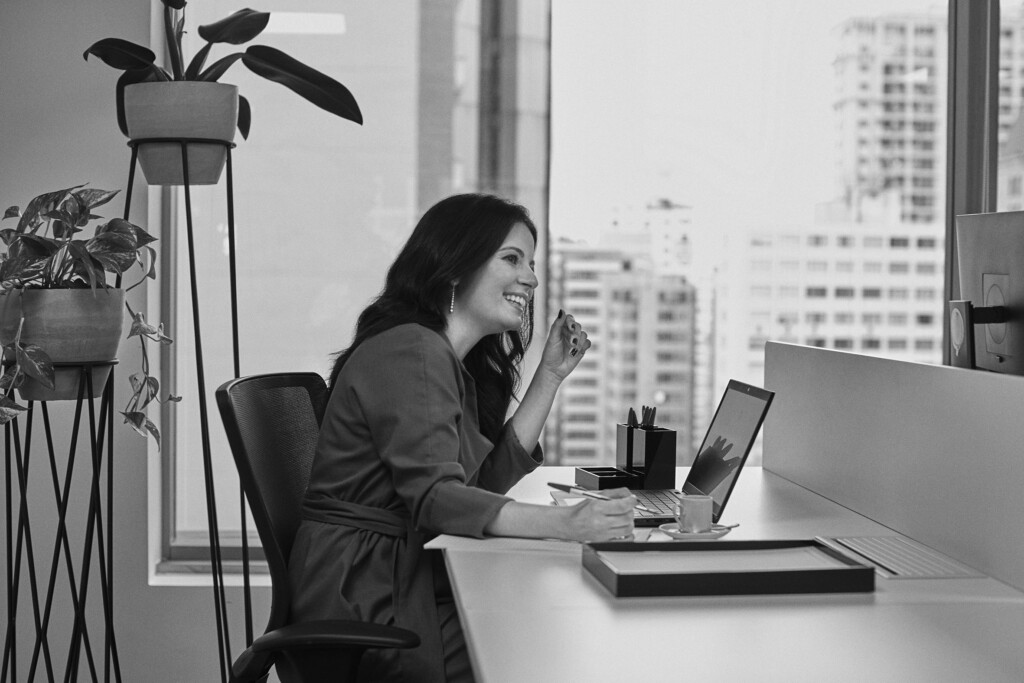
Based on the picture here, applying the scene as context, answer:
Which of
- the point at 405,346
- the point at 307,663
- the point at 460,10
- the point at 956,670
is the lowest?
the point at 307,663

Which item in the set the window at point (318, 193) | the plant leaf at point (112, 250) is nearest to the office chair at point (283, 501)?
the plant leaf at point (112, 250)

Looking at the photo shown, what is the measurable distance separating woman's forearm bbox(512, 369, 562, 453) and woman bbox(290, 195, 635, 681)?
8.4 inches

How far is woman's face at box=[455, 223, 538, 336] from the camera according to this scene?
77.9 inches

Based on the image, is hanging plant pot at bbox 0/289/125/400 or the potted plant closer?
hanging plant pot at bbox 0/289/125/400

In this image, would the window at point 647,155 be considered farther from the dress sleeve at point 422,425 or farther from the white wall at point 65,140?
the dress sleeve at point 422,425

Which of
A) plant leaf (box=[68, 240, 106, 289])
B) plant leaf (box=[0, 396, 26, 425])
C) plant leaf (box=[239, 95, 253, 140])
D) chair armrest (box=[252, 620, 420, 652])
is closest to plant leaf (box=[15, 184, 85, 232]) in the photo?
plant leaf (box=[68, 240, 106, 289])

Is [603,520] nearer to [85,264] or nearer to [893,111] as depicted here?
[85,264]

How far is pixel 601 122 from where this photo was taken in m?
3.28

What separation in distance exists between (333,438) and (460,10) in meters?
1.83

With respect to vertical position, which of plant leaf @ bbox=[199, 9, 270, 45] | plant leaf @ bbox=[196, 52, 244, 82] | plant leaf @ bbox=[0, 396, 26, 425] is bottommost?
plant leaf @ bbox=[0, 396, 26, 425]

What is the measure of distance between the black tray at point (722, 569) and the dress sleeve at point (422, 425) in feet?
0.72

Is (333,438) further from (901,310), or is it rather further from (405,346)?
(901,310)

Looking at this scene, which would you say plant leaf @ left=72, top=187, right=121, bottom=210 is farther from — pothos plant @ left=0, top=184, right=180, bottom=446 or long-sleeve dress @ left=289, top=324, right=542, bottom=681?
long-sleeve dress @ left=289, top=324, right=542, bottom=681

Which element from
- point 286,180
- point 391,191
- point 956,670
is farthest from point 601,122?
point 956,670
